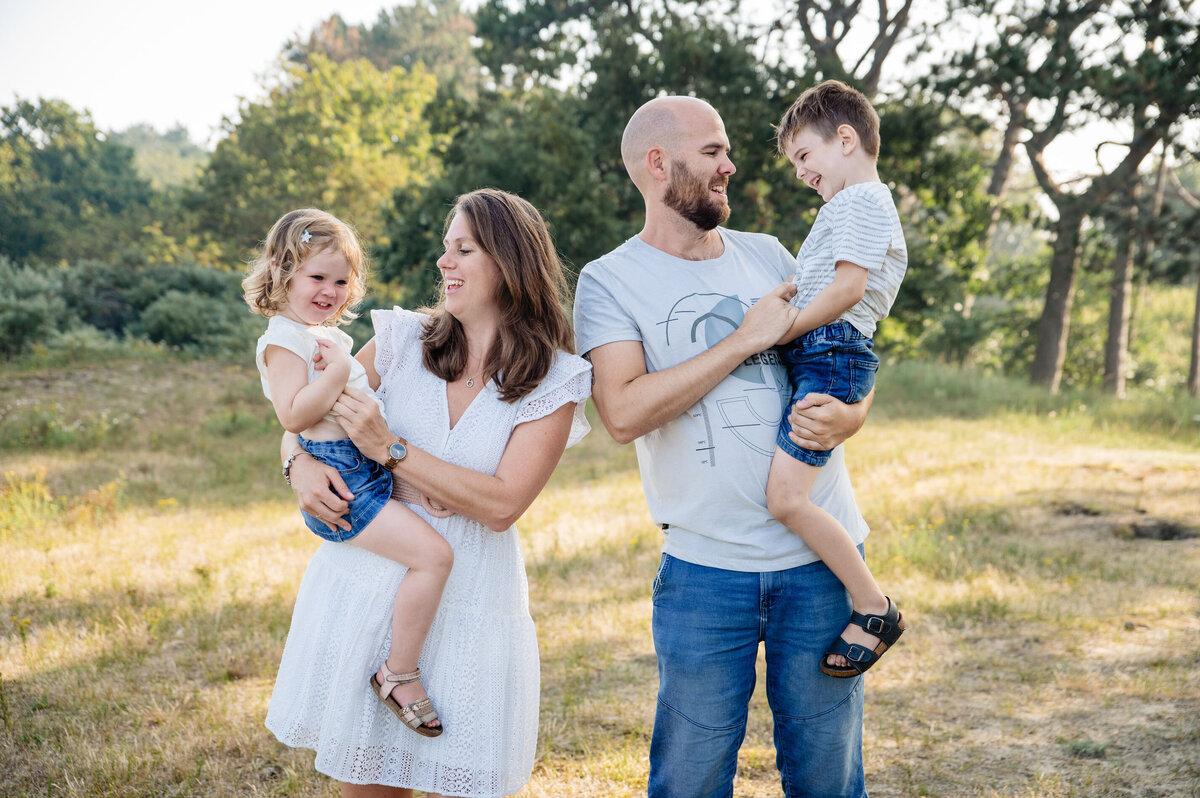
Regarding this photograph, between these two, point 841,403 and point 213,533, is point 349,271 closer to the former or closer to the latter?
point 841,403

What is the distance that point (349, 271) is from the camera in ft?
8.29

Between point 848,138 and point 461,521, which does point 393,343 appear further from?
point 848,138

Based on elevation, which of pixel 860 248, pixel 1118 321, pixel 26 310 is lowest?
pixel 860 248

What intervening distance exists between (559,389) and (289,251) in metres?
0.84

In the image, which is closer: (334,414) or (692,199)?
(334,414)

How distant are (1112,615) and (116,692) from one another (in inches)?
224

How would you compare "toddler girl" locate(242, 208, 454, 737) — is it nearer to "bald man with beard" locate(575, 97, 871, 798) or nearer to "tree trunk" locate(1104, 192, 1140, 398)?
"bald man with beard" locate(575, 97, 871, 798)

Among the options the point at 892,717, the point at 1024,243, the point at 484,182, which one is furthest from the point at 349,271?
the point at 1024,243

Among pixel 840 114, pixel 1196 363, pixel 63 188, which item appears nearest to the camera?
pixel 840 114

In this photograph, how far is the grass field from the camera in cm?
378

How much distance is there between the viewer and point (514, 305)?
2359mm

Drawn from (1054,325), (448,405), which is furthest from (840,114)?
(1054,325)

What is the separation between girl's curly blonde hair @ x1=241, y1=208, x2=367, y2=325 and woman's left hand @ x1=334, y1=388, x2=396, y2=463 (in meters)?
0.44

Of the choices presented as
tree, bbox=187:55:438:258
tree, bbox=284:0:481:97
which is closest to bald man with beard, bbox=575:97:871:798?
tree, bbox=187:55:438:258
